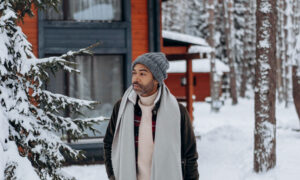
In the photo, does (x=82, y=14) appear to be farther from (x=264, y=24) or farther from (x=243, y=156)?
(x=243, y=156)

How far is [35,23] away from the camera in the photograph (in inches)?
473

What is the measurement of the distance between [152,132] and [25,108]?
7.26 ft

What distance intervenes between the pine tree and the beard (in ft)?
6.78

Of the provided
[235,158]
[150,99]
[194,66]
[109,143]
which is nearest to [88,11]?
[235,158]

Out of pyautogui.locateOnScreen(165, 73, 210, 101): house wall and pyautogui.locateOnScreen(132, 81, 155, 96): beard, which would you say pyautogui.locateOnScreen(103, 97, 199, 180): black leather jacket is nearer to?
pyautogui.locateOnScreen(132, 81, 155, 96): beard

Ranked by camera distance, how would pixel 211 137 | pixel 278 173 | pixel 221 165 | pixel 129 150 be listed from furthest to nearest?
pixel 211 137 < pixel 221 165 < pixel 278 173 < pixel 129 150

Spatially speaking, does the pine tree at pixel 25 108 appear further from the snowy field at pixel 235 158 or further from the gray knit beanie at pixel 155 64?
the snowy field at pixel 235 158

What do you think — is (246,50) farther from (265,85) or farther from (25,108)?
(25,108)

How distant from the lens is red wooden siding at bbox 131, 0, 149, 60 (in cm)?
1278

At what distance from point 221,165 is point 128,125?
862 centimetres

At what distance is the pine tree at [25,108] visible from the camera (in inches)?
208

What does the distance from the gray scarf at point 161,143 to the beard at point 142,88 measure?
144 mm

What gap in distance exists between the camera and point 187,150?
12.4ft

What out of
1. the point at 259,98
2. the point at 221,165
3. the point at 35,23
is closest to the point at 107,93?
the point at 35,23
